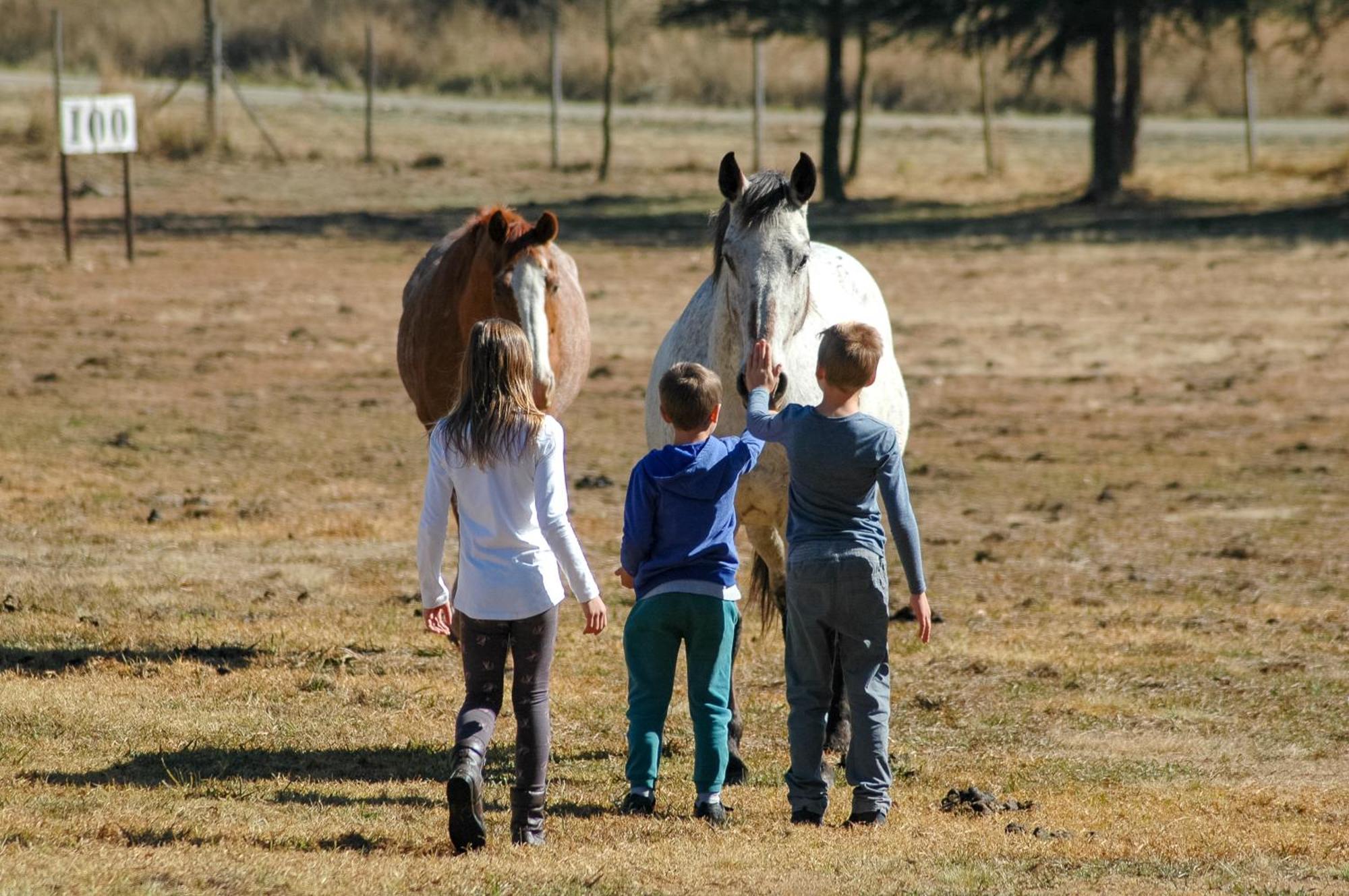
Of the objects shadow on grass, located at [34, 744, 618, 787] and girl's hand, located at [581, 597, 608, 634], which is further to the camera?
shadow on grass, located at [34, 744, 618, 787]

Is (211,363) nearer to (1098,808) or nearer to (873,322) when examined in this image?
(873,322)

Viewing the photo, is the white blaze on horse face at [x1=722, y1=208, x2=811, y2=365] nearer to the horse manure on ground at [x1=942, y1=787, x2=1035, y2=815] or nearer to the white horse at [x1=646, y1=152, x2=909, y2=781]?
the white horse at [x1=646, y1=152, x2=909, y2=781]

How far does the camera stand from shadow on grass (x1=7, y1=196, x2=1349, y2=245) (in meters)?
23.4

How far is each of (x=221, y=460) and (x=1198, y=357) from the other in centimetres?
901

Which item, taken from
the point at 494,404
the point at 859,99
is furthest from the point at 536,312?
the point at 859,99

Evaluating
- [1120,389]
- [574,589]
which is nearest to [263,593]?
[574,589]

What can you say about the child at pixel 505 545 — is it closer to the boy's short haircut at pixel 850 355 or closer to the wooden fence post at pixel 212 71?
the boy's short haircut at pixel 850 355

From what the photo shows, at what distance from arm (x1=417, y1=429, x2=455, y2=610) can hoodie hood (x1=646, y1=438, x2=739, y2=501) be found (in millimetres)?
615

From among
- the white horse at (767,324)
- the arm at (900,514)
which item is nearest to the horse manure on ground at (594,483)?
the white horse at (767,324)

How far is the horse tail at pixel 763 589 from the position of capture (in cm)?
641

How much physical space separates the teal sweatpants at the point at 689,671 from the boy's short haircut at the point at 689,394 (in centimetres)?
53

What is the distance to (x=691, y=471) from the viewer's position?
4.82 metres

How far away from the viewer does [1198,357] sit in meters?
15.2

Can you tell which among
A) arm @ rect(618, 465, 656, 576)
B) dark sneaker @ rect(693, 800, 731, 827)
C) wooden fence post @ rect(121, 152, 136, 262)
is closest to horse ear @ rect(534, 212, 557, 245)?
arm @ rect(618, 465, 656, 576)
